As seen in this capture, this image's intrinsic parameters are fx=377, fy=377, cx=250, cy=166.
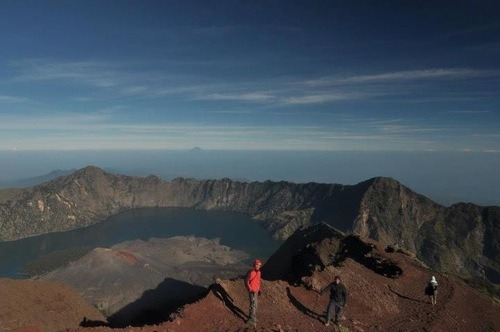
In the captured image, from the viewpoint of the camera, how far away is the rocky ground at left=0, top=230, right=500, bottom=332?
24188 millimetres

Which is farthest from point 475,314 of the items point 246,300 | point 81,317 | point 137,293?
point 137,293

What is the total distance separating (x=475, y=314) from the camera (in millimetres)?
34562

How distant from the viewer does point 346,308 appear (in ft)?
101

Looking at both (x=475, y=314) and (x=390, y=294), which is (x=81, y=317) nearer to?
(x=390, y=294)

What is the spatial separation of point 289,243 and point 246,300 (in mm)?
84407

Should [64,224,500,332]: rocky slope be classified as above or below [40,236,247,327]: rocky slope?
above

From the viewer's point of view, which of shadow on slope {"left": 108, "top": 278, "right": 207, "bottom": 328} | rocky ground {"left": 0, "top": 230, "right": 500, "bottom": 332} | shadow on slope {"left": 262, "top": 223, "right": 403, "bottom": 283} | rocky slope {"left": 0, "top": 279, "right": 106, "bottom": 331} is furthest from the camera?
shadow on slope {"left": 108, "top": 278, "right": 207, "bottom": 328}

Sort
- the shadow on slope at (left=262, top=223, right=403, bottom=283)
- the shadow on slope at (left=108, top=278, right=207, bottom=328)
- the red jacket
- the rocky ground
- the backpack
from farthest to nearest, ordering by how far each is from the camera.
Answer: the shadow on slope at (left=108, top=278, right=207, bottom=328)
the shadow on slope at (left=262, top=223, right=403, bottom=283)
the backpack
the rocky ground
the red jacket

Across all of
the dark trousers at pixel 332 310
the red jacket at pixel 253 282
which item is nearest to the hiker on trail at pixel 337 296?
the dark trousers at pixel 332 310

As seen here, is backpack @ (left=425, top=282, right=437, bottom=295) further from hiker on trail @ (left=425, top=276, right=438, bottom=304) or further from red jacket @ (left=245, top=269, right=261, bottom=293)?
red jacket @ (left=245, top=269, right=261, bottom=293)

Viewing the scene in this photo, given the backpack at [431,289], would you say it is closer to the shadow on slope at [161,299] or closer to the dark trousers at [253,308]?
the dark trousers at [253,308]

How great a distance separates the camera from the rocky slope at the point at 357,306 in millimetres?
24266

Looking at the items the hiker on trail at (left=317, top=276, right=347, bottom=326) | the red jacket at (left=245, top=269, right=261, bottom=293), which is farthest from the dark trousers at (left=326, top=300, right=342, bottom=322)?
the red jacket at (left=245, top=269, right=261, bottom=293)

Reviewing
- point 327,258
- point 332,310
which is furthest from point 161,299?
point 332,310
